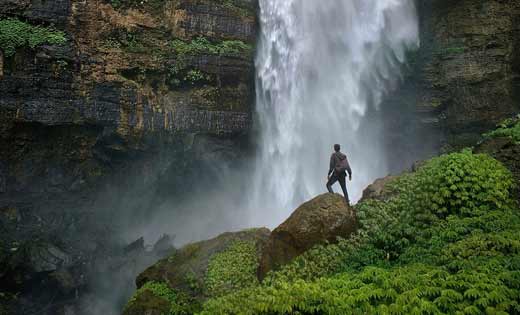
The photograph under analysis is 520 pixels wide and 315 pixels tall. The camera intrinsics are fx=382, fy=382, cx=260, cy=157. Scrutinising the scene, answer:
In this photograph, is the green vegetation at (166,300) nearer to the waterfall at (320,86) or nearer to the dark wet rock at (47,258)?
the dark wet rock at (47,258)

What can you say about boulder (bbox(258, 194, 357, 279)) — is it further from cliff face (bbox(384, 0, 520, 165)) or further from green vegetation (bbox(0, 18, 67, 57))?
green vegetation (bbox(0, 18, 67, 57))

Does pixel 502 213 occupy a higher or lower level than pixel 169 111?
lower

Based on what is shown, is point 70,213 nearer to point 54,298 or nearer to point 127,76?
point 54,298

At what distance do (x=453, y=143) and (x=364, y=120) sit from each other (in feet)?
12.5

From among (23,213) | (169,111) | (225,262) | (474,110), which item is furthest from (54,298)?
(474,110)

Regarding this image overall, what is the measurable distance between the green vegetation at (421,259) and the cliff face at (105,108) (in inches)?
321

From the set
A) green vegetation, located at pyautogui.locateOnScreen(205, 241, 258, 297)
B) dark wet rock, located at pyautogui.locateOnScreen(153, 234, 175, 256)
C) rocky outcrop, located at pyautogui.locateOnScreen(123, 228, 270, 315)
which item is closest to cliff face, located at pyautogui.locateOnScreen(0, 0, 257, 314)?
dark wet rock, located at pyautogui.locateOnScreen(153, 234, 175, 256)

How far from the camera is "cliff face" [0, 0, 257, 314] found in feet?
41.9

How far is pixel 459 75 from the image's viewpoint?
15.5m

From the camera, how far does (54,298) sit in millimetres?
11070

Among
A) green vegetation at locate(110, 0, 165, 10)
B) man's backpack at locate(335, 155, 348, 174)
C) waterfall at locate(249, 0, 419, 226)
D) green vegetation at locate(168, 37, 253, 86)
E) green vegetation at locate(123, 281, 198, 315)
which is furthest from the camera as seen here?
waterfall at locate(249, 0, 419, 226)

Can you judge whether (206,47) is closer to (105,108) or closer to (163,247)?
(105,108)

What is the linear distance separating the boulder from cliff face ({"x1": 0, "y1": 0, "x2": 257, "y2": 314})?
277 inches

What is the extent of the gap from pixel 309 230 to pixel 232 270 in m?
1.96
